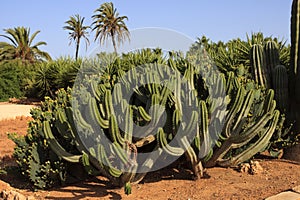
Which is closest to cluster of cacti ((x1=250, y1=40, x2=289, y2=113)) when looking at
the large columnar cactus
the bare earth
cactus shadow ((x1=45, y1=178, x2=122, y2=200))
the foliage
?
the large columnar cactus

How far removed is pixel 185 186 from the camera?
169 inches

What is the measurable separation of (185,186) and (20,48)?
3352cm

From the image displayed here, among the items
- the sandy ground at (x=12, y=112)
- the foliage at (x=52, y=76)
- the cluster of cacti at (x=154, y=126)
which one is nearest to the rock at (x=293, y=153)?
the cluster of cacti at (x=154, y=126)

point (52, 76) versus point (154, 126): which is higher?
point (52, 76)

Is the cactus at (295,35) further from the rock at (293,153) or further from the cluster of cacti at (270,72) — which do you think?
the rock at (293,153)

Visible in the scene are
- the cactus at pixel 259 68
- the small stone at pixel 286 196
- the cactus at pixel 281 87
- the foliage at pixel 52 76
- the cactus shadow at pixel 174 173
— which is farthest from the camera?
the foliage at pixel 52 76

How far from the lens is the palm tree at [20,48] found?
34.1 metres

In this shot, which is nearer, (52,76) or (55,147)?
(55,147)

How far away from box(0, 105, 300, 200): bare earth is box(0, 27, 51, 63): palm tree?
31.6 metres

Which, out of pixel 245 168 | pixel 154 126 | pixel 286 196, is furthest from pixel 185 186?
pixel 286 196

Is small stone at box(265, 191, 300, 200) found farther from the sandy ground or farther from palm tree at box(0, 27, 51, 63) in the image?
palm tree at box(0, 27, 51, 63)

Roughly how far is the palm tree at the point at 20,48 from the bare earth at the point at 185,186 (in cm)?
3161

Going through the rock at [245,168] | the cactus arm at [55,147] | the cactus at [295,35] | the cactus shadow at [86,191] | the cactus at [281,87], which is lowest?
the cactus shadow at [86,191]

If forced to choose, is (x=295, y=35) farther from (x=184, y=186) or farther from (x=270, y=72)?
(x=184, y=186)
